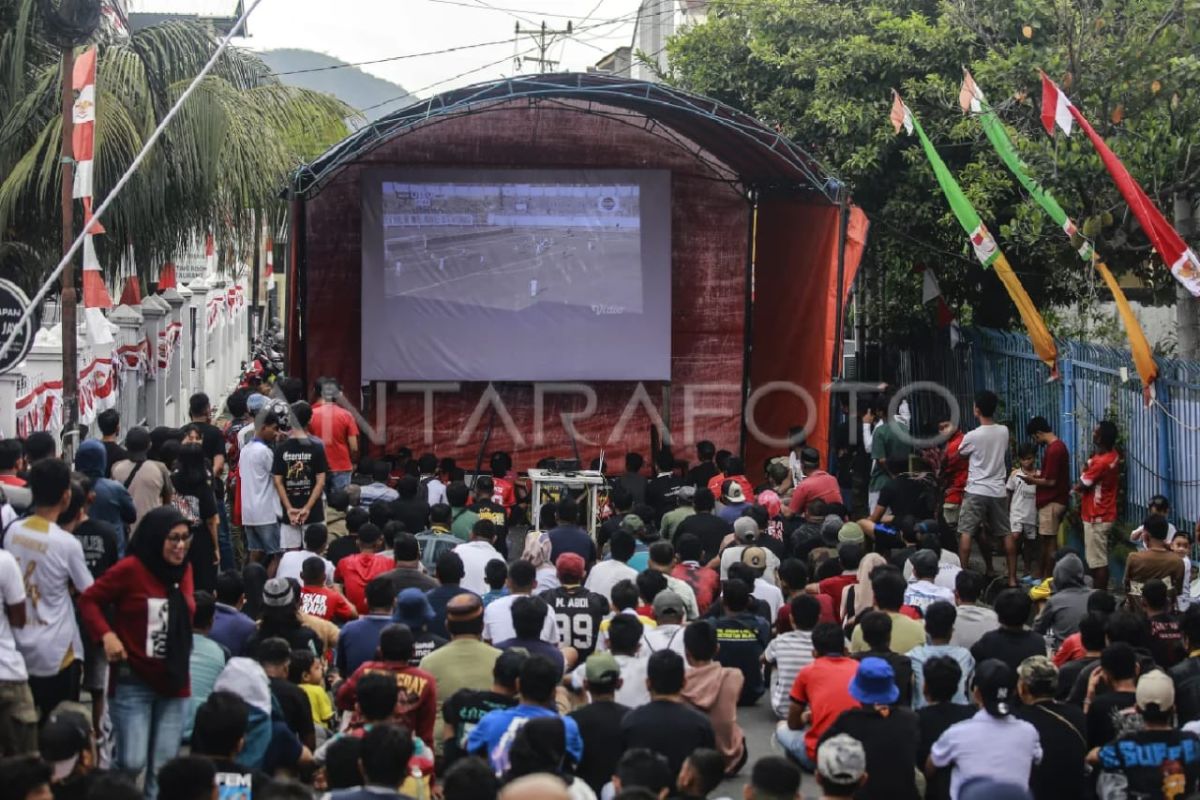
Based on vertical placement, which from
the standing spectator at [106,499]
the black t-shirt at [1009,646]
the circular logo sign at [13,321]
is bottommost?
the black t-shirt at [1009,646]

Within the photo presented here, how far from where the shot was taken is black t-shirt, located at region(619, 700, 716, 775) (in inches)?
239

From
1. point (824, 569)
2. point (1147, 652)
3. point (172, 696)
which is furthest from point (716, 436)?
point (172, 696)

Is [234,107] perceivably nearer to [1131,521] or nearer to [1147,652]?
[1131,521]

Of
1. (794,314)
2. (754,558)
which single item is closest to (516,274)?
(794,314)

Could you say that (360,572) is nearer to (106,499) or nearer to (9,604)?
(106,499)

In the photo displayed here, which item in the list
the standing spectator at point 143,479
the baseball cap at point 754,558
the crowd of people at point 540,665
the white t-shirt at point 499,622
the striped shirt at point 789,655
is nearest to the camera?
the crowd of people at point 540,665

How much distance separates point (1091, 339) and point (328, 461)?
10.5 metres

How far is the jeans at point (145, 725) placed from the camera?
20.9 ft

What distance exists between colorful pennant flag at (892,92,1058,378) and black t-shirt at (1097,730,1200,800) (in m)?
7.82

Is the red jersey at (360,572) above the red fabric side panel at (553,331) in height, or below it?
below

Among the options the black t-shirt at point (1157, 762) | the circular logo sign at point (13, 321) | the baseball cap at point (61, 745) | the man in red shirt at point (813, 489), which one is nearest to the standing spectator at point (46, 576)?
the baseball cap at point (61, 745)

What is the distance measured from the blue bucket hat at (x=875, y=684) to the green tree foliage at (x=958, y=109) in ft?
24.1

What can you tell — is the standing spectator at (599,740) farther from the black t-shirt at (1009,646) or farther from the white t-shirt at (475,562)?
the white t-shirt at (475,562)

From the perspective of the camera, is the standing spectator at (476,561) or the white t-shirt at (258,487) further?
the white t-shirt at (258,487)
